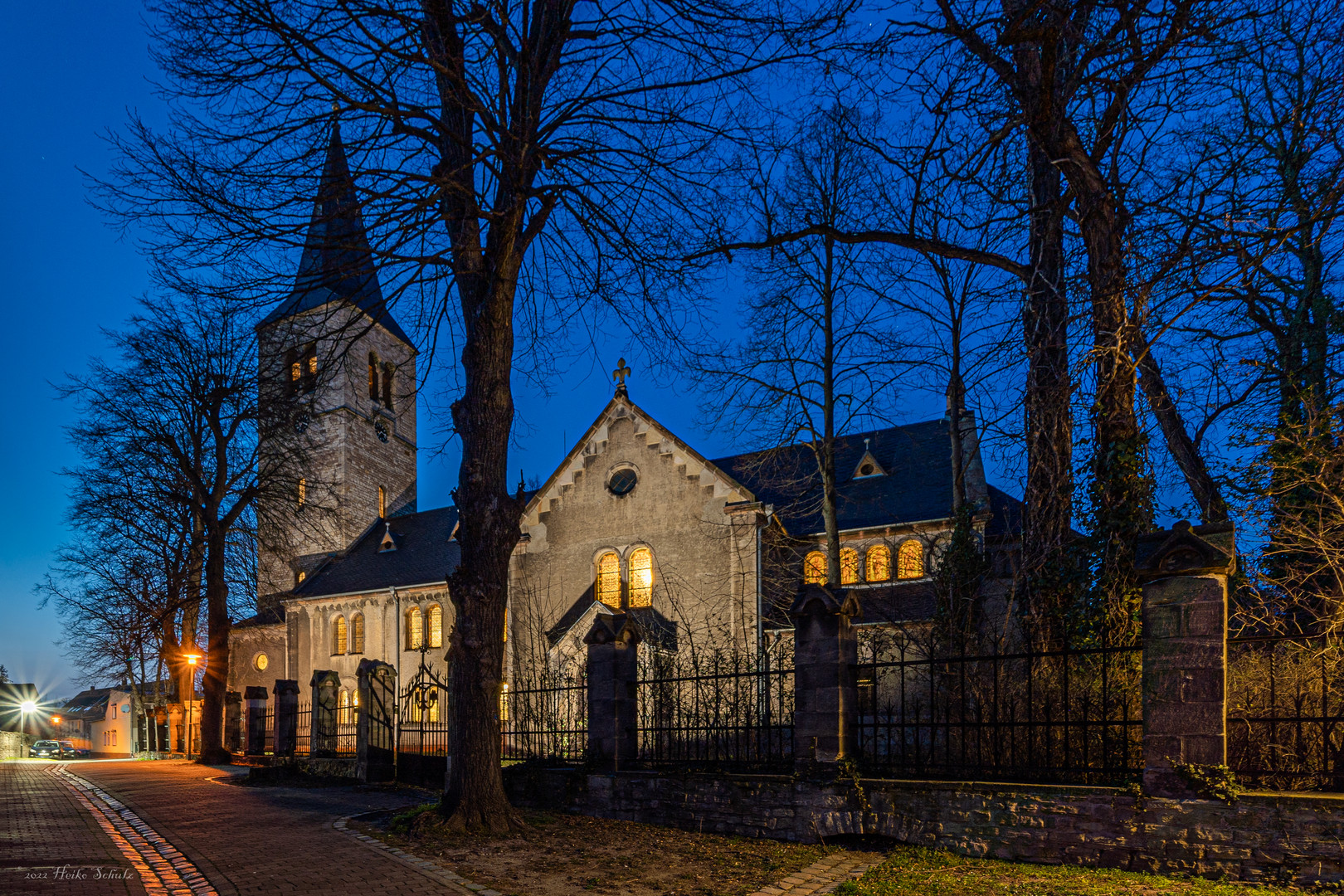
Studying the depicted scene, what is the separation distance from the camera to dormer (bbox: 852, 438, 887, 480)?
2640cm

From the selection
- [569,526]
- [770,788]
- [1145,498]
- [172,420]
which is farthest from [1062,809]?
[172,420]

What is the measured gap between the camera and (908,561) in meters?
23.7

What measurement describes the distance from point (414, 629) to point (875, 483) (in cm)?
1826

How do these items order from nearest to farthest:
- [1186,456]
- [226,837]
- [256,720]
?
[226,837] < [1186,456] < [256,720]

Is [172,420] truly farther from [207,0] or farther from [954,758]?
[954,758]

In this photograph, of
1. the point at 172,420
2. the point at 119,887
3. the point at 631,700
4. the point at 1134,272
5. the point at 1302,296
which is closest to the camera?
the point at 119,887

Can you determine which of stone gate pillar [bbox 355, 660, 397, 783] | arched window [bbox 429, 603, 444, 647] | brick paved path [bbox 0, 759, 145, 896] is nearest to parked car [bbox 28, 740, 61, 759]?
arched window [bbox 429, 603, 444, 647]

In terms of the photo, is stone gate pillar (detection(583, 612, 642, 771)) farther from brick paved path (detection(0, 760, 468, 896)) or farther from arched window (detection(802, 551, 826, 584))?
arched window (detection(802, 551, 826, 584))

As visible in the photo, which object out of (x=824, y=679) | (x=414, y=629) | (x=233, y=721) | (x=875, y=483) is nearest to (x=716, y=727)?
Answer: (x=824, y=679)

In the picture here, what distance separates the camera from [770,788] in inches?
366

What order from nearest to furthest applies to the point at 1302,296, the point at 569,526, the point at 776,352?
the point at 1302,296 → the point at 776,352 → the point at 569,526

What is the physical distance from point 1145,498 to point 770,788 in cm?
495

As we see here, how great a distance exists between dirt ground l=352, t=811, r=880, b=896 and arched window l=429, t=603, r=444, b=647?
22954 millimetres

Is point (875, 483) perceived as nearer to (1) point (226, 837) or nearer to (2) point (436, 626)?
(2) point (436, 626)
